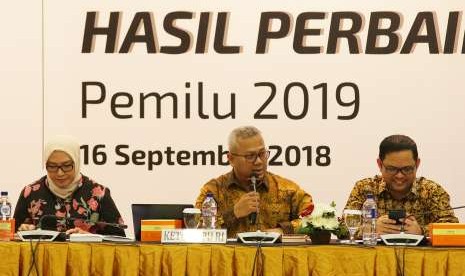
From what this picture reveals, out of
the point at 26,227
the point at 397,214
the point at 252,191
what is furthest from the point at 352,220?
the point at 26,227

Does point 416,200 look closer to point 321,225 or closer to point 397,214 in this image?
point 397,214

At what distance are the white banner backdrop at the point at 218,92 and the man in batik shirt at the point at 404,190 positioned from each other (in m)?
1.08

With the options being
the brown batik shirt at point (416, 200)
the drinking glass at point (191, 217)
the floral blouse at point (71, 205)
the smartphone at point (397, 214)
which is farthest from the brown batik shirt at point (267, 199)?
the smartphone at point (397, 214)

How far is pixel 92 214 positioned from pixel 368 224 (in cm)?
161

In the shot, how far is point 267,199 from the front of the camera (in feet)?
20.1

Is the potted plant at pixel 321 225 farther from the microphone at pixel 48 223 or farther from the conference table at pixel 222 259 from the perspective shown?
the microphone at pixel 48 223

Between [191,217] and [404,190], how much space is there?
125 cm

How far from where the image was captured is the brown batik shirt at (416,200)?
585 centimetres

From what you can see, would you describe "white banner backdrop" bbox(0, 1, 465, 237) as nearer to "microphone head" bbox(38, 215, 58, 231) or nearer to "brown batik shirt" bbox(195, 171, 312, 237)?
"brown batik shirt" bbox(195, 171, 312, 237)

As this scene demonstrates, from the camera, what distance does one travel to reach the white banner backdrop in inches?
276

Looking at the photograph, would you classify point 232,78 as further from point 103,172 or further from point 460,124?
point 460,124

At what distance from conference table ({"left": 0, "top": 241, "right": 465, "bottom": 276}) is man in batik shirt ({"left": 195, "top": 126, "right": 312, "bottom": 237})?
1.02m

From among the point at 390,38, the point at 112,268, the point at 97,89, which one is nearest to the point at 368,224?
the point at 112,268

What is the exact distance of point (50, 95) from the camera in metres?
7.16
